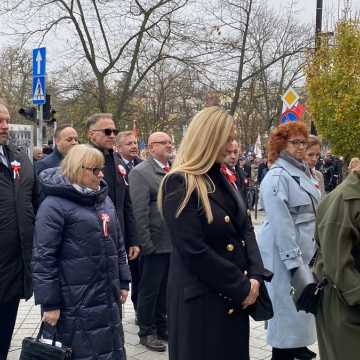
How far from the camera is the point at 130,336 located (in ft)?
17.3

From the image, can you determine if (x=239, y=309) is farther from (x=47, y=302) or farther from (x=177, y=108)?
(x=177, y=108)

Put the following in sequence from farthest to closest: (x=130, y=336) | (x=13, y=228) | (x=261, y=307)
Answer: (x=130, y=336)
(x=13, y=228)
(x=261, y=307)

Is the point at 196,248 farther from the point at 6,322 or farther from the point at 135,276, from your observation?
the point at 135,276

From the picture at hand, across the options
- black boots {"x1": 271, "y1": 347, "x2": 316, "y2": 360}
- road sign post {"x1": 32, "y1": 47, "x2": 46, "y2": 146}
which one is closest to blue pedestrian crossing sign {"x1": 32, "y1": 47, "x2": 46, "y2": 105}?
road sign post {"x1": 32, "y1": 47, "x2": 46, "y2": 146}

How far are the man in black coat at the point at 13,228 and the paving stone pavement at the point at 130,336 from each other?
1.12 meters

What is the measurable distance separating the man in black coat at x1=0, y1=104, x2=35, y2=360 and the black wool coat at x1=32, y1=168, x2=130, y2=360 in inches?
20.1

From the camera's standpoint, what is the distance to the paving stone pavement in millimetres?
4762

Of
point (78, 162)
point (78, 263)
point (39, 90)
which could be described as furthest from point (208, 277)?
point (39, 90)

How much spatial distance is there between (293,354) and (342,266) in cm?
201

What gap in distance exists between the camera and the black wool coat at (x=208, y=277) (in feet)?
8.88

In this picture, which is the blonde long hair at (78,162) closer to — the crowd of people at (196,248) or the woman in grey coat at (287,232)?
the crowd of people at (196,248)

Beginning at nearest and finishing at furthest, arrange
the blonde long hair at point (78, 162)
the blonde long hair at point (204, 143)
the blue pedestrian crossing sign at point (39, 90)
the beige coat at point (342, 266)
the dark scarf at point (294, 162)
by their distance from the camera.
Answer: the beige coat at point (342, 266) → the blonde long hair at point (204, 143) → the blonde long hair at point (78, 162) → the dark scarf at point (294, 162) → the blue pedestrian crossing sign at point (39, 90)

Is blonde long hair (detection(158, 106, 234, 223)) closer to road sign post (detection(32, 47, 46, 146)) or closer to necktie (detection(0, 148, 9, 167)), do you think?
necktie (detection(0, 148, 9, 167))

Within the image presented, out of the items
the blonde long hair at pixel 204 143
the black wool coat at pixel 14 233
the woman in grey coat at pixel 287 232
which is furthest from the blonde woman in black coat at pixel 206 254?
the black wool coat at pixel 14 233
